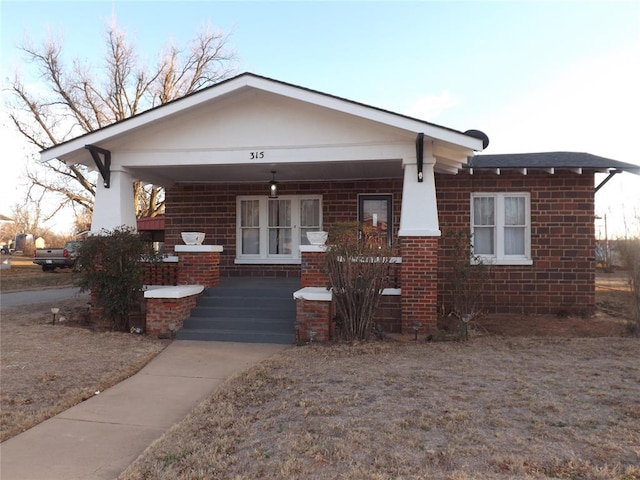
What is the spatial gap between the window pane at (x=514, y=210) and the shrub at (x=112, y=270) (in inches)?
304

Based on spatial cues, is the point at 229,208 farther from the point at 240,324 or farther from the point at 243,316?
the point at 240,324

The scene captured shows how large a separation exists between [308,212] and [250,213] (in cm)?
149

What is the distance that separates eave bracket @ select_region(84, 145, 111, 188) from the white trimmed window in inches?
132

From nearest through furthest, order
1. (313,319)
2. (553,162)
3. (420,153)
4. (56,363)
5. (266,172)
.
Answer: (56,363) < (313,319) < (420,153) < (553,162) < (266,172)

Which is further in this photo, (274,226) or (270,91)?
(274,226)

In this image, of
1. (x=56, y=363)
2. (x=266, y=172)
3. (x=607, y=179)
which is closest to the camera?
(x=56, y=363)

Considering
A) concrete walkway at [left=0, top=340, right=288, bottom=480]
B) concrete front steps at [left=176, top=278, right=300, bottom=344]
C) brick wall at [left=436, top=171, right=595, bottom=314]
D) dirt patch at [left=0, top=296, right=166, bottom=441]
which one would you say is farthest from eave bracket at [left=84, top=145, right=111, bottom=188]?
brick wall at [left=436, top=171, right=595, bottom=314]

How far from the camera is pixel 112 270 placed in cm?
775

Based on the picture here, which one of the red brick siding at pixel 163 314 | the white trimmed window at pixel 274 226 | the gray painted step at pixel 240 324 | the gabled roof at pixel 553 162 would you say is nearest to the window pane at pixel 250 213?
the white trimmed window at pixel 274 226

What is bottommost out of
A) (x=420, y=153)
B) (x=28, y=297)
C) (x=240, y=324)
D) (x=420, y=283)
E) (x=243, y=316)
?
(x=28, y=297)

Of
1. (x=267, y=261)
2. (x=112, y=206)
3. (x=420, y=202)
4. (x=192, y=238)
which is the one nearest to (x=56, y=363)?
(x=192, y=238)

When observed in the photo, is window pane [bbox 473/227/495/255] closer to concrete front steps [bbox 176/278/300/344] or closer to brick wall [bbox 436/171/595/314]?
brick wall [bbox 436/171/595/314]

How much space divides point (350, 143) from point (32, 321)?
23.8 feet

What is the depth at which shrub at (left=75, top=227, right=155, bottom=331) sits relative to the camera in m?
7.76
